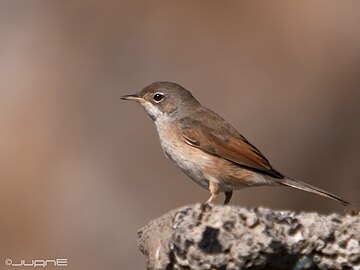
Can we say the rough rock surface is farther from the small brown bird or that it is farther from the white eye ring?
the white eye ring

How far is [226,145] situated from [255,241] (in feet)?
13.9

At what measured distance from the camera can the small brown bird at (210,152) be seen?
10023 millimetres

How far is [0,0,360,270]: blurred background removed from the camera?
15.8 meters

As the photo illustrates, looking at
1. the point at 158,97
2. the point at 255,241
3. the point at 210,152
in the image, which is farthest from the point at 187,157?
the point at 255,241

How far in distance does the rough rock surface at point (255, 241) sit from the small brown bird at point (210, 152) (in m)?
3.14

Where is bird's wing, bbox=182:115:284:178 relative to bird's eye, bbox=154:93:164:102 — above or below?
below

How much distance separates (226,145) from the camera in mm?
10344

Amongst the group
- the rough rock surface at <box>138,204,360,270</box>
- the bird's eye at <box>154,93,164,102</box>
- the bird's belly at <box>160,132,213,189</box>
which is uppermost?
the bird's eye at <box>154,93,164,102</box>

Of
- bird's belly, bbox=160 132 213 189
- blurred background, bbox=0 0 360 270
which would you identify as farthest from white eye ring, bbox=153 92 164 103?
blurred background, bbox=0 0 360 270

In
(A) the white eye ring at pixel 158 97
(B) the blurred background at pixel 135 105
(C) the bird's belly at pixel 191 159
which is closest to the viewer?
(C) the bird's belly at pixel 191 159

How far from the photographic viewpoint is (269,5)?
16.6 meters

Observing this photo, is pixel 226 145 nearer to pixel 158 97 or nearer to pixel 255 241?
pixel 158 97

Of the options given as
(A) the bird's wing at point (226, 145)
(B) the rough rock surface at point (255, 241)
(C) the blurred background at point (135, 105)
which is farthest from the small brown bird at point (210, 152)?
(C) the blurred background at point (135, 105)

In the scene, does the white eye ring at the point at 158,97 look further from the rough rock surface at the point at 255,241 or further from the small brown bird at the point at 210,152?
the rough rock surface at the point at 255,241
